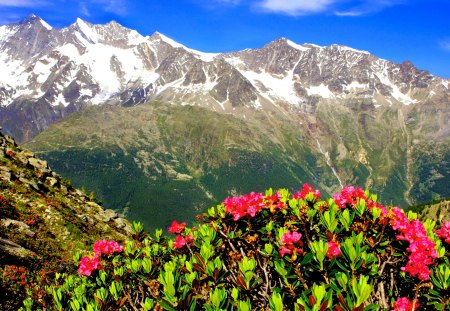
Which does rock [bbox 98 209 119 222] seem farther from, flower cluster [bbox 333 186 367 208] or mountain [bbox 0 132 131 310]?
flower cluster [bbox 333 186 367 208]

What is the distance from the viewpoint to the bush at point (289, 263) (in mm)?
7879

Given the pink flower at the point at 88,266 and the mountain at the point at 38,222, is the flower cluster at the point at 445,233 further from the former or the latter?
the mountain at the point at 38,222

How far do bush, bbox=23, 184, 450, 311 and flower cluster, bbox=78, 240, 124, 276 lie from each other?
0.04 meters

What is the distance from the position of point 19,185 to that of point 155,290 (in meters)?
29.6

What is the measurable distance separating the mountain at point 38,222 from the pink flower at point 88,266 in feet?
18.8

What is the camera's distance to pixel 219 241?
11.2 m

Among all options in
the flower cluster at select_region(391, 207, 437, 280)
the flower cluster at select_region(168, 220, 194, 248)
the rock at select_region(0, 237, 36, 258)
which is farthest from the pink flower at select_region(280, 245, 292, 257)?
the rock at select_region(0, 237, 36, 258)

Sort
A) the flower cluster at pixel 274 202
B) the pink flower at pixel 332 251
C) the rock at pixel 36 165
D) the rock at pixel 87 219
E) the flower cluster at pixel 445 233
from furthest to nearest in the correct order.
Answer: the rock at pixel 36 165 → the rock at pixel 87 219 → the flower cluster at pixel 274 202 → the flower cluster at pixel 445 233 → the pink flower at pixel 332 251

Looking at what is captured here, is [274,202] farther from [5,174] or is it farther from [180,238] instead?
[5,174]

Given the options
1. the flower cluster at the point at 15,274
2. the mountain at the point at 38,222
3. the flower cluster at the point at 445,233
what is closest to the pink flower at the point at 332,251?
the flower cluster at the point at 445,233

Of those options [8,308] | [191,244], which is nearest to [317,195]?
[191,244]

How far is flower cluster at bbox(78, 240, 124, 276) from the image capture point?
12.6 meters

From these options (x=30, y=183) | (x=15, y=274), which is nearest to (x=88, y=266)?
(x=15, y=274)

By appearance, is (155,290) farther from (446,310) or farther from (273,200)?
(446,310)
